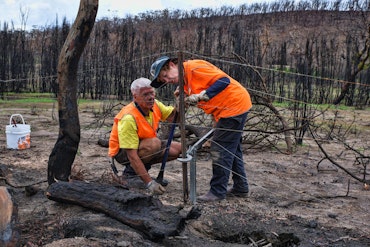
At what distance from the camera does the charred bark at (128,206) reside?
9.00 ft

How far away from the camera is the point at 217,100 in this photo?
3.57m

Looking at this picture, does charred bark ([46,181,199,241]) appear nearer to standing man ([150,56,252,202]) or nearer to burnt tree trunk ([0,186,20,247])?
standing man ([150,56,252,202])

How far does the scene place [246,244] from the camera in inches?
121

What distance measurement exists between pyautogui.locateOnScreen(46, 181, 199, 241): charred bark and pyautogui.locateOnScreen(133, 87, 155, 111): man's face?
917mm

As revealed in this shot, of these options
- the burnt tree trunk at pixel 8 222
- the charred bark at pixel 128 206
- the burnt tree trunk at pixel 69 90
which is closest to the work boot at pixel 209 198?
the charred bark at pixel 128 206

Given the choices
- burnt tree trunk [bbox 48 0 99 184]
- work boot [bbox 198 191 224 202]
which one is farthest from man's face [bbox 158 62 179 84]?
work boot [bbox 198 191 224 202]

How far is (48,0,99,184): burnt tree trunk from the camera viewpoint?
130 inches

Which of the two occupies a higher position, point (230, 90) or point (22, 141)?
point (230, 90)

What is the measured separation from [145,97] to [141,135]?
1.17 feet

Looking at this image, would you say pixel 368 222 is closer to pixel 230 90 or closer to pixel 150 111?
pixel 230 90

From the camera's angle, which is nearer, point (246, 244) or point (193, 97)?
point (246, 244)

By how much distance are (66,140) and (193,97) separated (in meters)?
1.11

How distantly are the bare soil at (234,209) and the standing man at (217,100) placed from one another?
30 cm

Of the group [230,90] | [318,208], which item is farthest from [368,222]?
[230,90]
